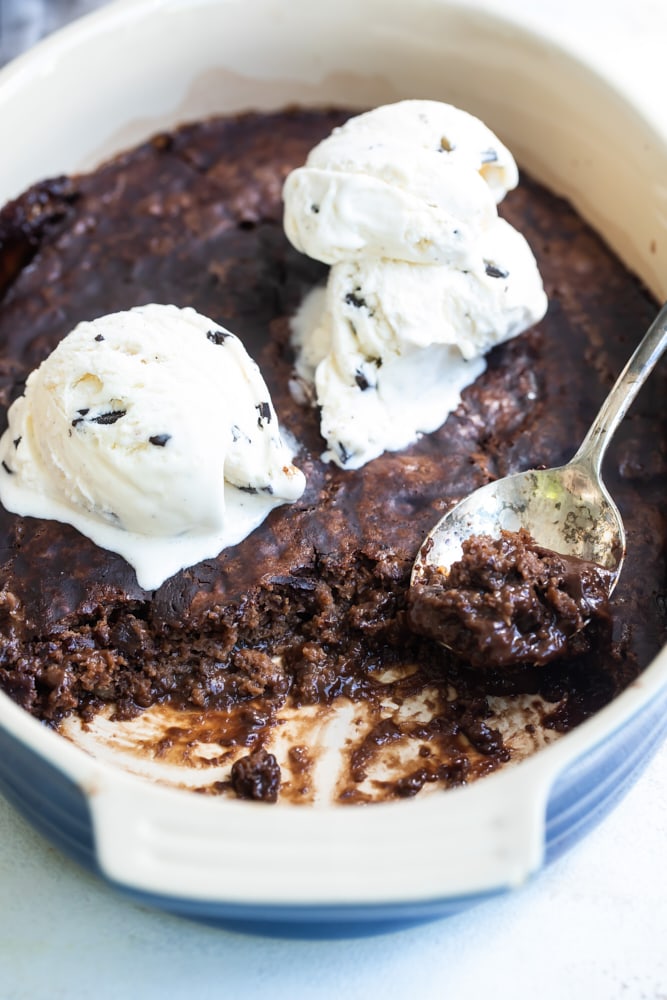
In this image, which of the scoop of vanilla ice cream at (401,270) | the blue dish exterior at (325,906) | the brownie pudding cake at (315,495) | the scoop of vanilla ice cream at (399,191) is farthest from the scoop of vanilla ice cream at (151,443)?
the blue dish exterior at (325,906)

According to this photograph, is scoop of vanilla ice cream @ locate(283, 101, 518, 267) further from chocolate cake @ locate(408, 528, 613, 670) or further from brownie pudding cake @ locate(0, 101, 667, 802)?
chocolate cake @ locate(408, 528, 613, 670)

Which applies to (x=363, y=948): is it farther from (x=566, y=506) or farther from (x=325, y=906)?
(x=566, y=506)

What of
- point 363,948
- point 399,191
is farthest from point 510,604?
point 399,191

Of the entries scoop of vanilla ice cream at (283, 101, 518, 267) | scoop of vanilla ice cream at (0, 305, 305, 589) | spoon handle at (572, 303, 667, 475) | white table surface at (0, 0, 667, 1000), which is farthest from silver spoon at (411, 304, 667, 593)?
white table surface at (0, 0, 667, 1000)

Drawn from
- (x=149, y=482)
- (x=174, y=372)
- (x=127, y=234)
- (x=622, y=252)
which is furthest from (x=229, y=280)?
(x=622, y=252)

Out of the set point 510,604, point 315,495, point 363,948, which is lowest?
point 363,948

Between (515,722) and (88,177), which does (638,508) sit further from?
(88,177)

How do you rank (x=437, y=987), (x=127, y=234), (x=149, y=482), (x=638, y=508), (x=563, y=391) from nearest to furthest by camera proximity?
1. (x=437, y=987)
2. (x=149, y=482)
3. (x=638, y=508)
4. (x=563, y=391)
5. (x=127, y=234)
